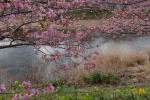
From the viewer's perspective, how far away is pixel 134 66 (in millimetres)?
16812

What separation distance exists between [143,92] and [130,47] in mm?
12722

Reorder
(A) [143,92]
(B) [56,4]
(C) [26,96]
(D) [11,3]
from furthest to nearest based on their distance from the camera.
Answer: (A) [143,92] → (B) [56,4] → (D) [11,3] → (C) [26,96]

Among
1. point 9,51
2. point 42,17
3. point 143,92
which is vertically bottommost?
point 9,51

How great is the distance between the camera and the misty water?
16.0 metres

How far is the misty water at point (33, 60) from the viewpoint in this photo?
16.0 metres

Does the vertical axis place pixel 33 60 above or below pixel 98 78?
below

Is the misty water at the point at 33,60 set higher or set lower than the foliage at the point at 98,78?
lower

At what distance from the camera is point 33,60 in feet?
63.2

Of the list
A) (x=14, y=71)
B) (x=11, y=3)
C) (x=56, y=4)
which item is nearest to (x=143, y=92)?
(x=56, y=4)

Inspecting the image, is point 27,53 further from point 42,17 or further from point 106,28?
point 42,17

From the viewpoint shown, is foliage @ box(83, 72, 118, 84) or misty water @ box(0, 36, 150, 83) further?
misty water @ box(0, 36, 150, 83)

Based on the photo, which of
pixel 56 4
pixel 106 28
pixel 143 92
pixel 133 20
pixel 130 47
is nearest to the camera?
pixel 56 4

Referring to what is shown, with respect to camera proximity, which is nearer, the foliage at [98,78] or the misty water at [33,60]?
the foliage at [98,78]

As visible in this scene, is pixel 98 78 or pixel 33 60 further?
pixel 33 60
